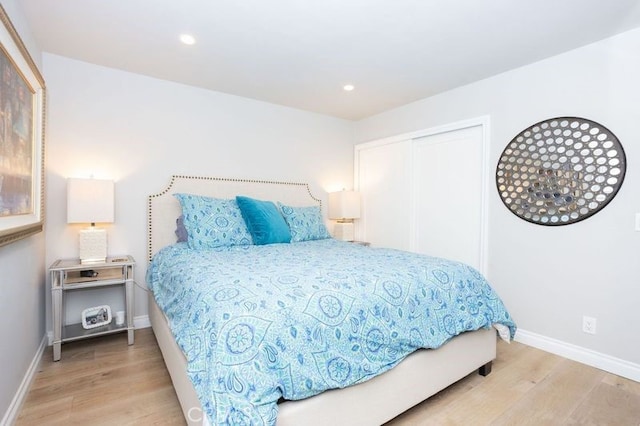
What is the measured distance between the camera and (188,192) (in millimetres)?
3115

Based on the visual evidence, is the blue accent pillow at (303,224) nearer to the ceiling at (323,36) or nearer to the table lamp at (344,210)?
the table lamp at (344,210)

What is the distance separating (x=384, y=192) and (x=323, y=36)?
2131mm

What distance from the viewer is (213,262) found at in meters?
1.99

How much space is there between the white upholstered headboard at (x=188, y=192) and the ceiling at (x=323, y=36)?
980 mm

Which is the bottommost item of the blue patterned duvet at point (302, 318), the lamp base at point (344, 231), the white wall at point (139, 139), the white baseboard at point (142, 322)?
the white baseboard at point (142, 322)

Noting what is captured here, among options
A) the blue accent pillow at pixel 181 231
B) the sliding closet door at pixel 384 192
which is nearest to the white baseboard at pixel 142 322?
the blue accent pillow at pixel 181 231

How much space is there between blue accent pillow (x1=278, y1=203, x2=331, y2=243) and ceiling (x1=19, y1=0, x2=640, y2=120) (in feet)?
4.18

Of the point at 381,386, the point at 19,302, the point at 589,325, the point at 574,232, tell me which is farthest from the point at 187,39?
the point at 589,325

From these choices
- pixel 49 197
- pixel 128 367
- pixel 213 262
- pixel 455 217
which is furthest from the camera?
pixel 455 217

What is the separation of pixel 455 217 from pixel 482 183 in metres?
0.44

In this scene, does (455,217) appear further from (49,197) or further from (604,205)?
(49,197)

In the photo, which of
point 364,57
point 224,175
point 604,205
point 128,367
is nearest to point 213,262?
point 128,367

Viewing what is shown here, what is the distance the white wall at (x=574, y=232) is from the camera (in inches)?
85.4

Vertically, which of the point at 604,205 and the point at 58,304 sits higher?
the point at 604,205
